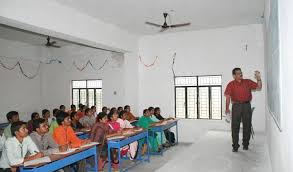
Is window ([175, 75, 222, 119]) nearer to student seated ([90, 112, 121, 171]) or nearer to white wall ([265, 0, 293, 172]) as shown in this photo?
student seated ([90, 112, 121, 171])

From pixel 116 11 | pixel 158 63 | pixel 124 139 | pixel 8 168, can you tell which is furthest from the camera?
pixel 158 63

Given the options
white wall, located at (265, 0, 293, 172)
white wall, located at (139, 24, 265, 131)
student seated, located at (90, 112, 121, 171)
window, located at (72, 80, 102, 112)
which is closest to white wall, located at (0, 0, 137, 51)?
white wall, located at (139, 24, 265, 131)

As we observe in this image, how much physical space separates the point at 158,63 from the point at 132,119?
2187 mm

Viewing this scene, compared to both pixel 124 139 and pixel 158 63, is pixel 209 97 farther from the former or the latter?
pixel 124 139

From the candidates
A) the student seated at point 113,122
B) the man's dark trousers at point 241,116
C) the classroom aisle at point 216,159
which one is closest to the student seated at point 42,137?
the student seated at point 113,122

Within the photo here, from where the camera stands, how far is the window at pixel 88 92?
10742 millimetres

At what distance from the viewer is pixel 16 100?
10195 millimetres

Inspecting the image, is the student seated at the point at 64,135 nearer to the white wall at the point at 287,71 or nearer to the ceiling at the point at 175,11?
the ceiling at the point at 175,11

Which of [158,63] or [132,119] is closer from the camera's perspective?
[132,119]

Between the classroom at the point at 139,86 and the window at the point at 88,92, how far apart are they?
4cm

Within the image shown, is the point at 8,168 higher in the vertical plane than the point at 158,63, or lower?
lower

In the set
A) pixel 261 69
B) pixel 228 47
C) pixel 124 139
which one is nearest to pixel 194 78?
pixel 228 47

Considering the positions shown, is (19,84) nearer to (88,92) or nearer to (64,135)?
(88,92)

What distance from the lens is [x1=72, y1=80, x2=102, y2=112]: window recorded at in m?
10.7
